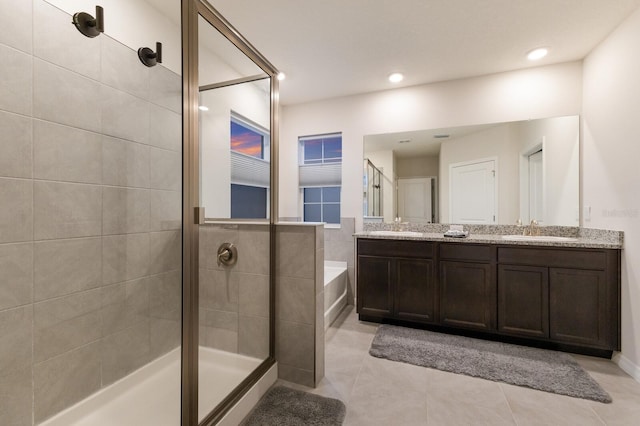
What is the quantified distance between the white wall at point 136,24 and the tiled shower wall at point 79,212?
0.25ft

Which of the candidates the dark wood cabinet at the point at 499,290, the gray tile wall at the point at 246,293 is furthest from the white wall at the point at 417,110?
the gray tile wall at the point at 246,293

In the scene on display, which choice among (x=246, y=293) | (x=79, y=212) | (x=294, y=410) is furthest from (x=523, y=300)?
(x=79, y=212)

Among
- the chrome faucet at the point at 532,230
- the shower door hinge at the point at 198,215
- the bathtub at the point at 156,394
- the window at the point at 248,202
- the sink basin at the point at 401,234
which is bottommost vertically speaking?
the bathtub at the point at 156,394

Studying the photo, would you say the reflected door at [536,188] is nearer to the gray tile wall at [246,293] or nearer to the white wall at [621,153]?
the white wall at [621,153]

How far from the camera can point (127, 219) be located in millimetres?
1745

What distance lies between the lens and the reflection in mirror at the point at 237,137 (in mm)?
1763

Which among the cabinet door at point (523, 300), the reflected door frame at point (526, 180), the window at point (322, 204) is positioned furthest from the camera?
the window at point (322, 204)

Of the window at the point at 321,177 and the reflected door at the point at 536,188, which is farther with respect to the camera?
the window at the point at 321,177

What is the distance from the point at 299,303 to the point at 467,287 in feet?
5.43

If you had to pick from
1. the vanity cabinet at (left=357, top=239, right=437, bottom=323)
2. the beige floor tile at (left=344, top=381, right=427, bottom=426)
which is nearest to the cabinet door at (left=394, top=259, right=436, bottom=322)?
the vanity cabinet at (left=357, top=239, right=437, bottom=323)

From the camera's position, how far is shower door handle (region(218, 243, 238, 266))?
1790 mm

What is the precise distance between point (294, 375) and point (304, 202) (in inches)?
92.1

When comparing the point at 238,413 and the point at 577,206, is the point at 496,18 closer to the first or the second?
the point at 577,206

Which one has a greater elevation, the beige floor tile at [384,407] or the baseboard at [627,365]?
the baseboard at [627,365]
